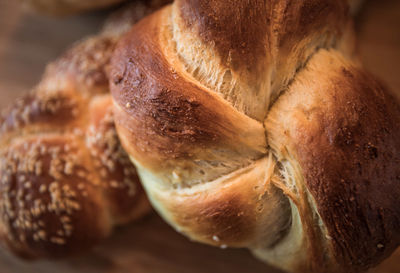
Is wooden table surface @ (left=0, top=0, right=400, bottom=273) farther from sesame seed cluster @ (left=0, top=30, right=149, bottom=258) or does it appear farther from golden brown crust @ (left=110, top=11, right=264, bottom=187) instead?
golden brown crust @ (left=110, top=11, right=264, bottom=187)

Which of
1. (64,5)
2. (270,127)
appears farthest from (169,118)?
(64,5)

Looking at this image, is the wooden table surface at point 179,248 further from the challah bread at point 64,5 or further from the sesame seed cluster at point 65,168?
the challah bread at point 64,5

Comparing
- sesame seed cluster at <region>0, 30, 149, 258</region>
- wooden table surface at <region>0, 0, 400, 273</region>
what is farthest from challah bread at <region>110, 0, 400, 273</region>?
wooden table surface at <region>0, 0, 400, 273</region>

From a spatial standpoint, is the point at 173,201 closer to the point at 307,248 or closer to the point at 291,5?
the point at 307,248

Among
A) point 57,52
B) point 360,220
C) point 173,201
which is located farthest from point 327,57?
point 57,52

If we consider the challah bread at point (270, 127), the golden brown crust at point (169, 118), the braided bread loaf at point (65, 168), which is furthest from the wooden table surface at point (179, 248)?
the golden brown crust at point (169, 118)
